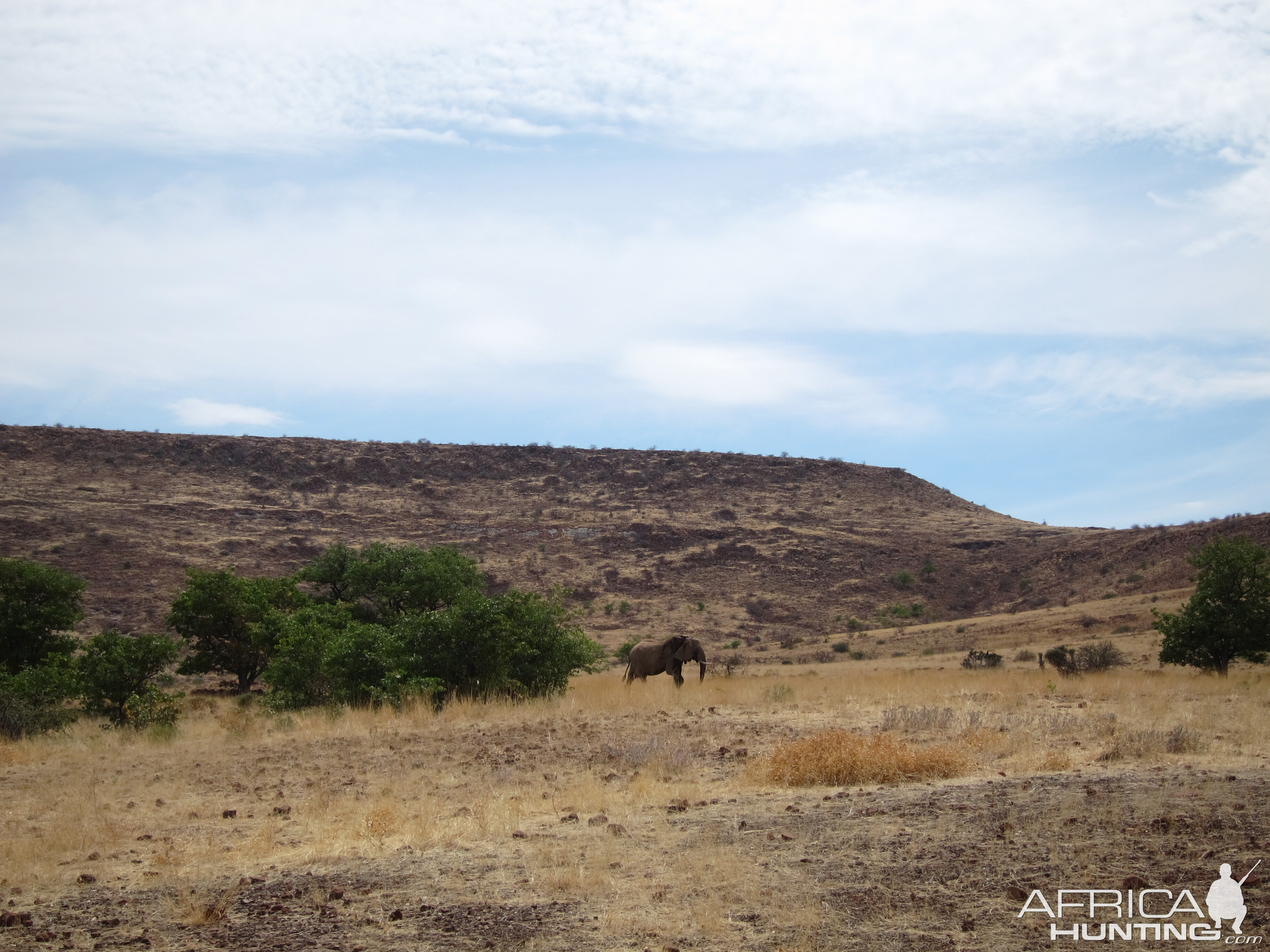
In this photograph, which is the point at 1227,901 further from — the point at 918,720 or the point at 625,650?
the point at 625,650

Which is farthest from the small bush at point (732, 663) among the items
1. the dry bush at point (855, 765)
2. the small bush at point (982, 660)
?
the dry bush at point (855, 765)

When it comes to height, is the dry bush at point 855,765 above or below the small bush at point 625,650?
above

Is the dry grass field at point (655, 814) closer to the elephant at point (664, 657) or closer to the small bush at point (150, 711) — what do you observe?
the small bush at point (150, 711)

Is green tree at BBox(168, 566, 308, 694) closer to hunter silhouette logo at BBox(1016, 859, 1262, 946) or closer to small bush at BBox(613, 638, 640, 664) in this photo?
small bush at BBox(613, 638, 640, 664)

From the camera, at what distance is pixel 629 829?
912 cm

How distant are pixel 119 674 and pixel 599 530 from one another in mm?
53903

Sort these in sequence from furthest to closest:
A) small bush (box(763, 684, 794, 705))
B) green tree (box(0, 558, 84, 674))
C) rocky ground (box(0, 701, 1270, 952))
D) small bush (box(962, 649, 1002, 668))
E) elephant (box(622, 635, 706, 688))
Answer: small bush (box(962, 649, 1002, 668)) < green tree (box(0, 558, 84, 674)) < elephant (box(622, 635, 706, 688)) < small bush (box(763, 684, 794, 705)) < rocky ground (box(0, 701, 1270, 952))

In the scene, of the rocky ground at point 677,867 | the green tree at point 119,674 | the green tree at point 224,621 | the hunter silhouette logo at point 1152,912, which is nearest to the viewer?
the hunter silhouette logo at point 1152,912

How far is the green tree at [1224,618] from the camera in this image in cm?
2503

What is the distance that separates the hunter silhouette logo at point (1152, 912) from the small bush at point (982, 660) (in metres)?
25.4

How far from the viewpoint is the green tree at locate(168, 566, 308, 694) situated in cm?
2991

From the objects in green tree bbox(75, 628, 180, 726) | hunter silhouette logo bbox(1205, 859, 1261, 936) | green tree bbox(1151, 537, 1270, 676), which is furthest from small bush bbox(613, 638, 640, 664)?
hunter silhouette logo bbox(1205, 859, 1261, 936)

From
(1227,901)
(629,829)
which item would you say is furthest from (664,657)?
(1227,901)

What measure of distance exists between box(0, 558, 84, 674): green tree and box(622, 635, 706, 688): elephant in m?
15.3
